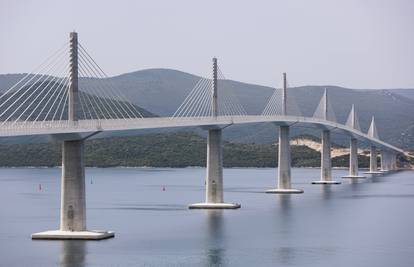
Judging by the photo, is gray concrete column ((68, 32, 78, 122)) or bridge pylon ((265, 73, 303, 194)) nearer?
gray concrete column ((68, 32, 78, 122))

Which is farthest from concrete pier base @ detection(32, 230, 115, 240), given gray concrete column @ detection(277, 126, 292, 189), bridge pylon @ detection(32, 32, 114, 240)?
gray concrete column @ detection(277, 126, 292, 189)

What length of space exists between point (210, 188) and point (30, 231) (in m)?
26.7

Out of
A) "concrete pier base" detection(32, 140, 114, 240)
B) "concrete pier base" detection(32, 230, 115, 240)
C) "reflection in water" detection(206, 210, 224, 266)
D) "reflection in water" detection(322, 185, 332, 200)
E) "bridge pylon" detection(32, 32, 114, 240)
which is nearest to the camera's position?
"reflection in water" detection(206, 210, 224, 266)

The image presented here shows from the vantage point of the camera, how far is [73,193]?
78125mm

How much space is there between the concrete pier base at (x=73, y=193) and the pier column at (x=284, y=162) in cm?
7187

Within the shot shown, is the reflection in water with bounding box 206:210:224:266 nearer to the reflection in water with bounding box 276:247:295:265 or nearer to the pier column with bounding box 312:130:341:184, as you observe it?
the reflection in water with bounding box 276:247:295:265

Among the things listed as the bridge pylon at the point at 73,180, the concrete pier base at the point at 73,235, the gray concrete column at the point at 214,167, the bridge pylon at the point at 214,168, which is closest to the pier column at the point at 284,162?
the bridge pylon at the point at 214,168

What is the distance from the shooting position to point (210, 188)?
115 metres

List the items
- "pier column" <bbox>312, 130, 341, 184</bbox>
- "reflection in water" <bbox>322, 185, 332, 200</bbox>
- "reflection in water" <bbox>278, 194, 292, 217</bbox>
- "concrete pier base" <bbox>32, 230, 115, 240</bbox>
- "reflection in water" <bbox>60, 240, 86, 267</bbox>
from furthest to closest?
"pier column" <bbox>312, 130, 341, 184</bbox> < "reflection in water" <bbox>322, 185, 332, 200</bbox> < "reflection in water" <bbox>278, 194, 292, 217</bbox> < "concrete pier base" <bbox>32, 230, 115, 240</bbox> < "reflection in water" <bbox>60, 240, 86, 267</bbox>

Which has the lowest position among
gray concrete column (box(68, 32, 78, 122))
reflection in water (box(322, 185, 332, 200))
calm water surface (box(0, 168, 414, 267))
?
calm water surface (box(0, 168, 414, 267))

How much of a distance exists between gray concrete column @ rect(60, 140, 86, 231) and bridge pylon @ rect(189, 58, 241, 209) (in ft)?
118

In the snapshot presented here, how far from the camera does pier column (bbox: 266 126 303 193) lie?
490 ft

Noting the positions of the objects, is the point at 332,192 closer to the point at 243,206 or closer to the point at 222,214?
the point at 243,206

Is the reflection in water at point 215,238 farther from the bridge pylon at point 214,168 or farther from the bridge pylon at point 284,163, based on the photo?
the bridge pylon at point 284,163
